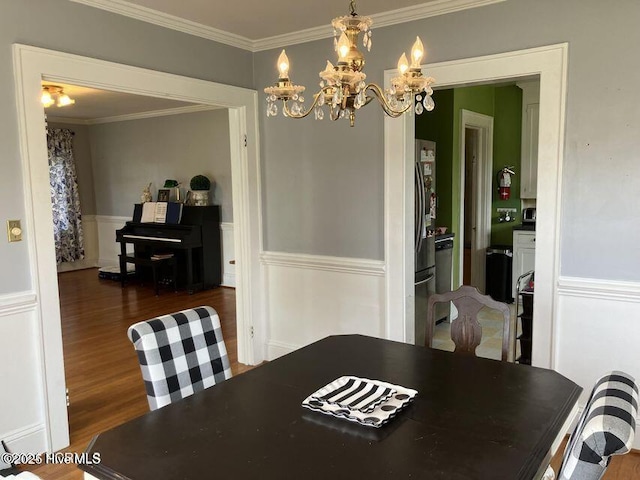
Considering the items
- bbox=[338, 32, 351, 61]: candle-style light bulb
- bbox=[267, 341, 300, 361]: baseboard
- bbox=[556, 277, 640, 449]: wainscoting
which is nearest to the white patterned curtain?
bbox=[267, 341, 300, 361]: baseboard

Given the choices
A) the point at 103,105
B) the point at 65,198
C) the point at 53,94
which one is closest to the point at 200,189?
the point at 103,105

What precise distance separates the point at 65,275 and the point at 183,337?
7.21 metres

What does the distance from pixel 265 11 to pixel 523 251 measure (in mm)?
3847

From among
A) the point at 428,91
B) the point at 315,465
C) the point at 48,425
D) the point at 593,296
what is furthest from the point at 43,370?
the point at 593,296

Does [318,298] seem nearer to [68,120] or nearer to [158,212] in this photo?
[158,212]

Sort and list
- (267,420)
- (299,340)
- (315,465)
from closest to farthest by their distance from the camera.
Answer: (315,465), (267,420), (299,340)

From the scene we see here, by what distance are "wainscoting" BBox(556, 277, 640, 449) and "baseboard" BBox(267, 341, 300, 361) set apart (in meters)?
2.00

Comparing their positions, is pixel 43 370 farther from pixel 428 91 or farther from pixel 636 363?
pixel 636 363

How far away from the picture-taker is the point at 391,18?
3.32 metres

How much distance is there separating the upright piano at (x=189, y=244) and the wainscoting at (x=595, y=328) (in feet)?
16.5

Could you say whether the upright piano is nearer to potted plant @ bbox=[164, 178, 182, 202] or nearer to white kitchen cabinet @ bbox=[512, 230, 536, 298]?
potted plant @ bbox=[164, 178, 182, 202]

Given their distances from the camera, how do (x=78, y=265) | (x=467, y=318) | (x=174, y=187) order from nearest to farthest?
(x=467, y=318), (x=174, y=187), (x=78, y=265)

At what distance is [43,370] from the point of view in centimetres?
284

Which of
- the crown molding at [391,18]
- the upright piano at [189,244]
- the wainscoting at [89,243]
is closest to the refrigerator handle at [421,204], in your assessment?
the crown molding at [391,18]
